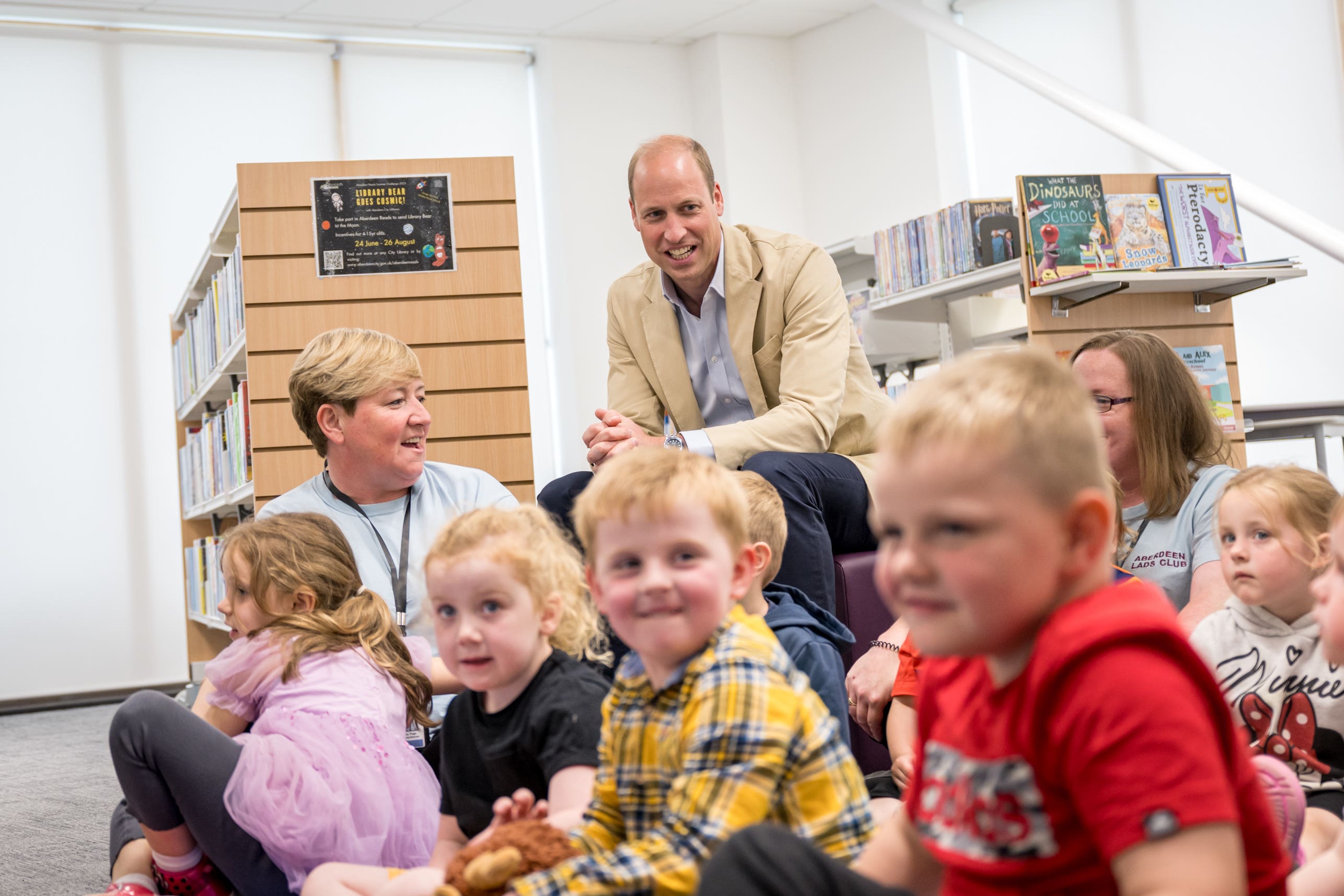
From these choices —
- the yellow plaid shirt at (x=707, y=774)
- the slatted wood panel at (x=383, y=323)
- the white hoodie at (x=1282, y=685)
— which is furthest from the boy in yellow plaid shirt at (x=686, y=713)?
the slatted wood panel at (x=383, y=323)

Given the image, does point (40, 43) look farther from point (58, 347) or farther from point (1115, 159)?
point (1115, 159)

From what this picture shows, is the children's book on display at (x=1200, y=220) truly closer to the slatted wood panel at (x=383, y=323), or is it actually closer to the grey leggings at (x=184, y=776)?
the slatted wood panel at (x=383, y=323)

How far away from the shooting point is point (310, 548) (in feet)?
6.12

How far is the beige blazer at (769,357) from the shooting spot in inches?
94.3

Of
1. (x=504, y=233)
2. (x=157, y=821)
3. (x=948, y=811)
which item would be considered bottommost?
(x=157, y=821)

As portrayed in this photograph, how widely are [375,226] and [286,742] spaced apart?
6.10 ft

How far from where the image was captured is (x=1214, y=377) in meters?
3.41

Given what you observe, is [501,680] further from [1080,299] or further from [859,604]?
[1080,299]

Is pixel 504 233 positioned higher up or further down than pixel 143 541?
higher up

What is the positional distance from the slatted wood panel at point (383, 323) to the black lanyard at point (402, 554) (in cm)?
92

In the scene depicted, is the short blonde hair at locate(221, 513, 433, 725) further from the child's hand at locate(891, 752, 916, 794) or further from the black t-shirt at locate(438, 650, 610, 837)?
the child's hand at locate(891, 752, 916, 794)

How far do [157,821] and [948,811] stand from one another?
126cm

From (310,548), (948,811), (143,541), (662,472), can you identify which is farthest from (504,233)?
(143,541)

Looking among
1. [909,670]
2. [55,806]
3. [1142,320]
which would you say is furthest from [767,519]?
[55,806]
